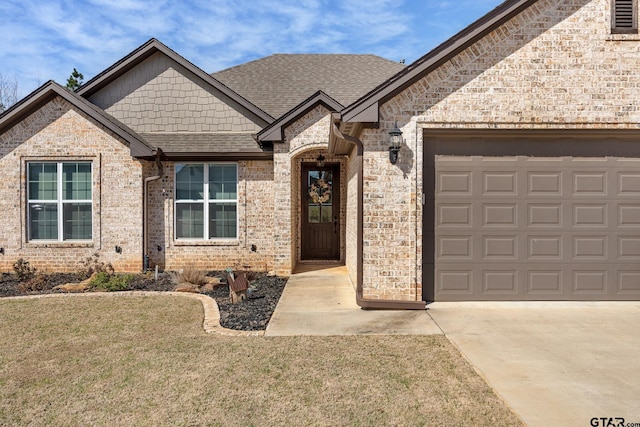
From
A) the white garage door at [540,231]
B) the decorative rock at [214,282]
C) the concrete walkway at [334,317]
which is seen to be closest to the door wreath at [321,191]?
the concrete walkway at [334,317]

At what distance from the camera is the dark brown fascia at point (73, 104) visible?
10.1 metres

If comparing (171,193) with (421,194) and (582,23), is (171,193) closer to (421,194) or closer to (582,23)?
(421,194)

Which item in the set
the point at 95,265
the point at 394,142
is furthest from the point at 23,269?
the point at 394,142

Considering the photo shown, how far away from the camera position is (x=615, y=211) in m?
7.09

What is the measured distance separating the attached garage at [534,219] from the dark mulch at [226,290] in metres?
2.99

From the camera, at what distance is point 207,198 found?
1102cm

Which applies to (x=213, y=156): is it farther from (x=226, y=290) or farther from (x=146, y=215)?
(x=226, y=290)

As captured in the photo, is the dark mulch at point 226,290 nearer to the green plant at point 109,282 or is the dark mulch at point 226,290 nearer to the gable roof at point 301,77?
the green plant at point 109,282

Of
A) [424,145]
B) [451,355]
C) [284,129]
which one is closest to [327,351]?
[451,355]

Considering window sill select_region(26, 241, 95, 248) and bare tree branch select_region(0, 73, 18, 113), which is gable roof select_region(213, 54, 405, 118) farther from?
bare tree branch select_region(0, 73, 18, 113)

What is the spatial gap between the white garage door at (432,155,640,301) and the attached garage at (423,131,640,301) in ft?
0.06

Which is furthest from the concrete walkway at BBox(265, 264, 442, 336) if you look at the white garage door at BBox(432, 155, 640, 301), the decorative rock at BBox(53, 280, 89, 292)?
the decorative rock at BBox(53, 280, 89, 292)

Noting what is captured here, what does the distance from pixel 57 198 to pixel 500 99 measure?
10.8 m

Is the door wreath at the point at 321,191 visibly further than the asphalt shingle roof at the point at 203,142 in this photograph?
Yes
